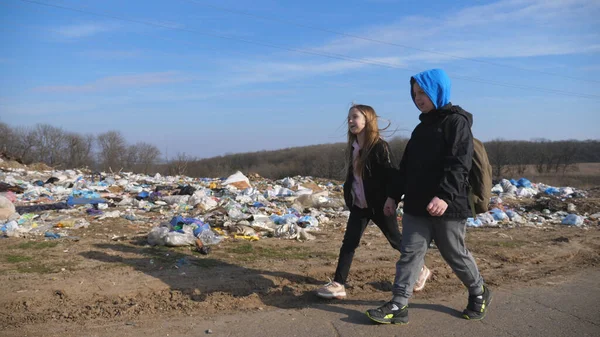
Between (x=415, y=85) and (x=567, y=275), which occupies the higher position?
(x=415, y=85)

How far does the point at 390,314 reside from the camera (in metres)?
3.51

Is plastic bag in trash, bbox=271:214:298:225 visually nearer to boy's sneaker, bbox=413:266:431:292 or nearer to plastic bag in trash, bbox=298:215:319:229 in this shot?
plastic bag in trash, bbox=298:215:319:229

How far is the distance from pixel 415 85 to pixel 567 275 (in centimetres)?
307

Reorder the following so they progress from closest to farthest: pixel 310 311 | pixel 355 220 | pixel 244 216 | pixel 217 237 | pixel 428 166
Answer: pixel 428 166, pixel 310 311, pixel 355 220, pixel 217 237, pixel 244 216

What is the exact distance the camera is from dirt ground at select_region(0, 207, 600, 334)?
389cm

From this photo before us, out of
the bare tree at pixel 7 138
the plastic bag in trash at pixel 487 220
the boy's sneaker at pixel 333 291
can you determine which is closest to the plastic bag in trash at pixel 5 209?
the boy's sneaker at pixel 333 291

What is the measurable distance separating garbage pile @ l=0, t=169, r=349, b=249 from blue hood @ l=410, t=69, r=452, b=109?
340 centimetres

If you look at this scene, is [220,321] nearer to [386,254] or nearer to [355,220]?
[355,220]

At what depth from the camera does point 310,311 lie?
152 inches

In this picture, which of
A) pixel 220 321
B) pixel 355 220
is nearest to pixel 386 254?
pixel 355 220

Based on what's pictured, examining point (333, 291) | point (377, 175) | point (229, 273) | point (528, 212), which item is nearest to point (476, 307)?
point (333, 291)

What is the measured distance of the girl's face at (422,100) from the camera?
354cm

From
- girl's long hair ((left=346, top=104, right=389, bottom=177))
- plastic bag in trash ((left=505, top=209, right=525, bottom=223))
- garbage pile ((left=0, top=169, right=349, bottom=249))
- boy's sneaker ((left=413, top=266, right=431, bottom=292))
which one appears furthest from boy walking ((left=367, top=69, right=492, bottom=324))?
plastic bag in trash ((left=505, top=209, right=525, bottom=223))

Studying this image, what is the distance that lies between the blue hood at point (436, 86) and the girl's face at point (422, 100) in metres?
0.03
